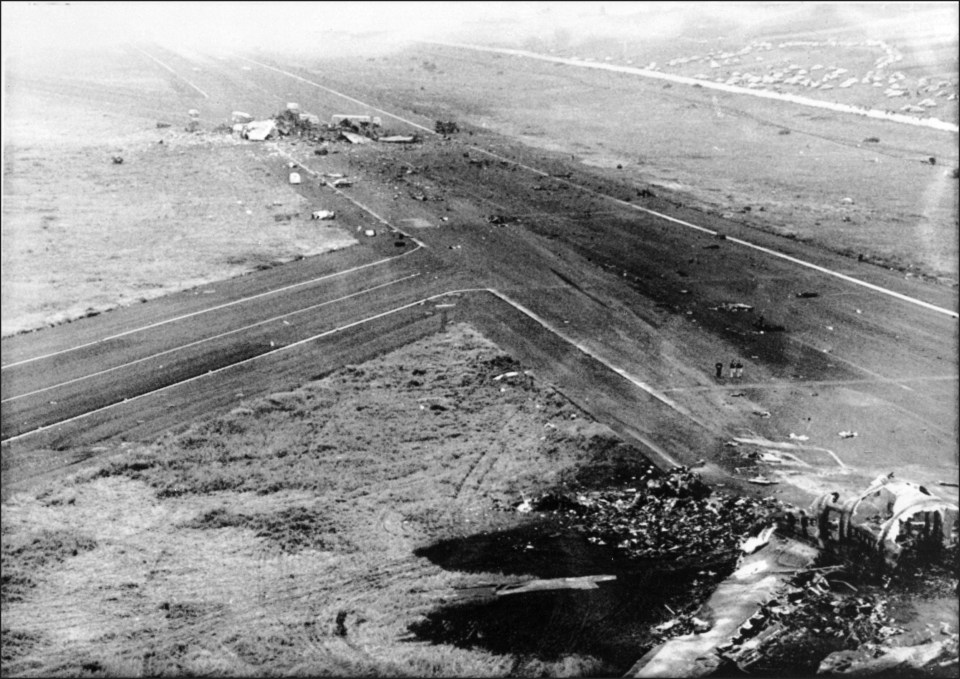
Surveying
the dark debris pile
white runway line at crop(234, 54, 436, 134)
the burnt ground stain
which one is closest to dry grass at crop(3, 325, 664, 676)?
the burnt ground stain

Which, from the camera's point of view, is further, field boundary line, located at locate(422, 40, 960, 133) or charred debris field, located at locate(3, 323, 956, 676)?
field boundary line, located at locate(422, 40, 960, 133)

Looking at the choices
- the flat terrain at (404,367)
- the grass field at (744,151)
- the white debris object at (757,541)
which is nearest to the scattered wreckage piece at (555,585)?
the flat terrain at (404,367)

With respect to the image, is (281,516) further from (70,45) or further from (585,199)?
(70,45)

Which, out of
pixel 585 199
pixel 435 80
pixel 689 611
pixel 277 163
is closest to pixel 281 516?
pixel 689 611

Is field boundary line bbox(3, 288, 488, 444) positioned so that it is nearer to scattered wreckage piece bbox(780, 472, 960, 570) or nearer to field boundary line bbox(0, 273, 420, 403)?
field boundary line bbox(0, 273, 420, 403)

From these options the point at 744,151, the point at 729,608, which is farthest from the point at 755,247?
the point at 729,608

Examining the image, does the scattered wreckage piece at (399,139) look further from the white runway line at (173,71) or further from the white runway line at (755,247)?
the white runway line at (173,71)
